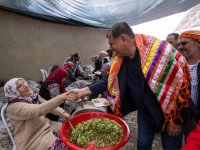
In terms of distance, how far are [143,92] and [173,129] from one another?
1.27 feet

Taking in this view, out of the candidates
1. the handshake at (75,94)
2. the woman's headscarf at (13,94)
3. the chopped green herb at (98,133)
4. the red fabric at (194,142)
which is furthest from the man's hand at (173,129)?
the woman's headscarf at (13,94)

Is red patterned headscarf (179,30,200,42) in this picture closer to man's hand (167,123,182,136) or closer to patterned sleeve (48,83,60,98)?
man's hand (167,123,182,136)

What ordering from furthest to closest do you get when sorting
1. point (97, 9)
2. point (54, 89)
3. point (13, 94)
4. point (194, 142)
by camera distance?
1. point (97, 9)
2. point (54, 89)
3. point (13, 94)
4. point (194, 142)

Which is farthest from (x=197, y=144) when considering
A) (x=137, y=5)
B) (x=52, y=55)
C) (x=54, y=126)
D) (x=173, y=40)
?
(x=52, y=55)

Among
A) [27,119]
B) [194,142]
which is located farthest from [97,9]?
[194,142]

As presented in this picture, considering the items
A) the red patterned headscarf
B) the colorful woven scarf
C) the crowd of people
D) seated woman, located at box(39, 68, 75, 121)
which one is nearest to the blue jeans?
the crowd of people

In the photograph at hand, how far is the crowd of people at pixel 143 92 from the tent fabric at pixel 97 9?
4.40 m

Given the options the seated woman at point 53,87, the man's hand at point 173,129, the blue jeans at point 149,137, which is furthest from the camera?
the seated woman at point 53,87

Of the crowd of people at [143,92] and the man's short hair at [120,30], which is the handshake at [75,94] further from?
the man's short hair at [120,30]

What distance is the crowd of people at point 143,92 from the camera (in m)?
1.47

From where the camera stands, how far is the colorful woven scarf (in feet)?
4.72

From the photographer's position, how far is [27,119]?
74.2 inches

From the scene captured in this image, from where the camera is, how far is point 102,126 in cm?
154

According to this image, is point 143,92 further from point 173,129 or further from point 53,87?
point 53,87
